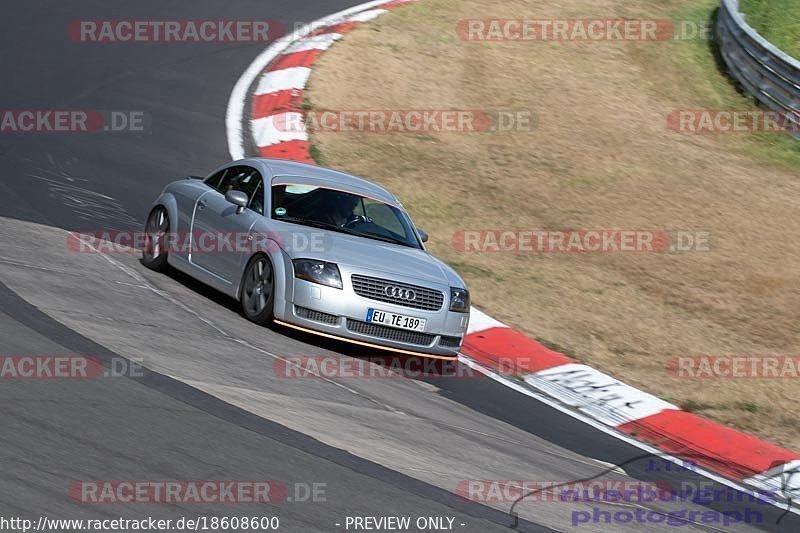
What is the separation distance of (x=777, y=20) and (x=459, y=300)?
490 inches

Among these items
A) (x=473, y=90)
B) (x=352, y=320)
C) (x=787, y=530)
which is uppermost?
(x=473, y=90)

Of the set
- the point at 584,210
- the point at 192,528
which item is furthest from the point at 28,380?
the point at 584,210

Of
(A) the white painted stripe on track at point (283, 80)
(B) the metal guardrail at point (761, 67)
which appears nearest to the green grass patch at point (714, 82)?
(B) the metal guardrail at point (761, 67)

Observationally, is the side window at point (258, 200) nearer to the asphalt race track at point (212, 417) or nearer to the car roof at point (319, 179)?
the car roof at point (319, 179)

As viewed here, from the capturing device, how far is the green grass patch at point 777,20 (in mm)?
18906

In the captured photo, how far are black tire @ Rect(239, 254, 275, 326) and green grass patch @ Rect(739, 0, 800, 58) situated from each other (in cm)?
1208

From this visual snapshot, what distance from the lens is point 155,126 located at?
15.1 m

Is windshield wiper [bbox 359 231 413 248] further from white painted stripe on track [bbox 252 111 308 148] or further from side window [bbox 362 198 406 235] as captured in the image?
white painted stripe on track [bbox 252 111 308 148]

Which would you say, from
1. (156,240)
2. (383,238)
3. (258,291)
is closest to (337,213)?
(383,238)

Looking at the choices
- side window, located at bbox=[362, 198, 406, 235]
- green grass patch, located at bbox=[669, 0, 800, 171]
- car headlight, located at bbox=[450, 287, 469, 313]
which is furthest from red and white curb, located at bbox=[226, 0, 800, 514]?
green grass patch, located at bbox=[669, 0, 800, 171]

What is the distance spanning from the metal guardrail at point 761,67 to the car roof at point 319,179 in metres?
8.13

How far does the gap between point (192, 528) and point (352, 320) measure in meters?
4.00

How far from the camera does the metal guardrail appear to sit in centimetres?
1670

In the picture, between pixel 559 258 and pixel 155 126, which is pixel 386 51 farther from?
pixel 559 258
